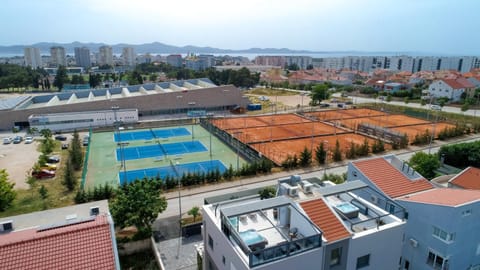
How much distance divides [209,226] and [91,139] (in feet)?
96.9

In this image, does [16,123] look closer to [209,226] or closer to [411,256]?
[209,226]

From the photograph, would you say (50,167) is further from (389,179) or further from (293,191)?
(389,179)

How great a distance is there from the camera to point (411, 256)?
11.8m

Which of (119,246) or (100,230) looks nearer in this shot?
(100,230)

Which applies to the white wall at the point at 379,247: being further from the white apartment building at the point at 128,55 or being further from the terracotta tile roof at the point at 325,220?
the white apartment building at the point at 128,55

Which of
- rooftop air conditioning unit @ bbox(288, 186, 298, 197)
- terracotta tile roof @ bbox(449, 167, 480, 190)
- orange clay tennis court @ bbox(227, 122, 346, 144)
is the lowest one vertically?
orange clay tennis court @ bbox(227, 122, 346, 144)

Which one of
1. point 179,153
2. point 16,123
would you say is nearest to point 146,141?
point 179,153

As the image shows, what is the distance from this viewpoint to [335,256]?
347 inches

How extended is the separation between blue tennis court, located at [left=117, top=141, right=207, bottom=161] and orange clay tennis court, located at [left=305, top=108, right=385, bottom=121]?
2131cm

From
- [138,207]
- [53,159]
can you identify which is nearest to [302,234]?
[138,207]

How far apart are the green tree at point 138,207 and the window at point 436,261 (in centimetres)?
1141

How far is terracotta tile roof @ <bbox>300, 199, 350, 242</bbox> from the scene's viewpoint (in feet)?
28.6

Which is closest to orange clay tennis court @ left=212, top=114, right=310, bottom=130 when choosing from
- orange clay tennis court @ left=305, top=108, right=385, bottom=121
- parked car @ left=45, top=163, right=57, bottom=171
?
orange clay tennis court @ left=305, top=108, right=385, bottom=121

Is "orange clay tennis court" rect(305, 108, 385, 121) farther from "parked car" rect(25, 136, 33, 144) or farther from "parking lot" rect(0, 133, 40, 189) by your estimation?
"parked car" rect(25, 136, 33, 144)
